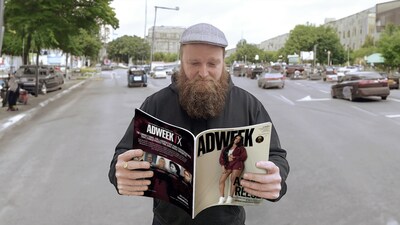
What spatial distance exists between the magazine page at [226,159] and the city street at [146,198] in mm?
2884

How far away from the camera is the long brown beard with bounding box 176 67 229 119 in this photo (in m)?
2.20

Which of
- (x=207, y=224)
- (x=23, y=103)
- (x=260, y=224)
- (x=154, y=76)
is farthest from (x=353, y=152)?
(x=154, y=76)

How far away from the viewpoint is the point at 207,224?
2.28m

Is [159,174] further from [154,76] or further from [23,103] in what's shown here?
[154,76]

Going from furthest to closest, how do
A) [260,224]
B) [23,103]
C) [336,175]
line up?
[23,103]
[336,175]
[260,224]

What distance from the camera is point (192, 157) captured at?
1.93m

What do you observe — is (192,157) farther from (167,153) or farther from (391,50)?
(391,50)

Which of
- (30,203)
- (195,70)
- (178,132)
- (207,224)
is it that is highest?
(195,70)

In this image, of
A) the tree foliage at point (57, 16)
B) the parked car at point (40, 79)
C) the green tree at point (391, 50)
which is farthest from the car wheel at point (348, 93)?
the green tree at point (391, 50)

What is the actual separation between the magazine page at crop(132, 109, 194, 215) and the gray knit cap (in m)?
0.49

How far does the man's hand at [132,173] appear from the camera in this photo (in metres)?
1.95

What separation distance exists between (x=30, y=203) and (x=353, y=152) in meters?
5.94

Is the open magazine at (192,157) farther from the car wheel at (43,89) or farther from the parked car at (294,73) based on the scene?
the parked car at (294,73)

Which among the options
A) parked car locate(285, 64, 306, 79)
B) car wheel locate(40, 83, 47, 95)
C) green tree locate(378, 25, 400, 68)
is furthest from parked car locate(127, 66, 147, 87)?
parked car locate(285, 64, 306, 79)
